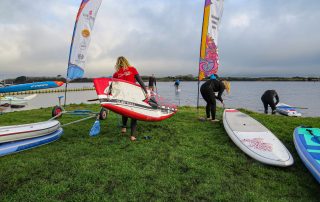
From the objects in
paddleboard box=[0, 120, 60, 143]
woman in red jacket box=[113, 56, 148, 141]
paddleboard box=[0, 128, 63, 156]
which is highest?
woman in red jacket box=[113, 56, 148, 141]

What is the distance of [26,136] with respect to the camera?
5234mm

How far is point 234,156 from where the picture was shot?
4840 mm

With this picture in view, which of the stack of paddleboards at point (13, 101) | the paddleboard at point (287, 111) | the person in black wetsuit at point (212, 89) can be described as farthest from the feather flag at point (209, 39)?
the stack of paddleboards at point (13, 101)

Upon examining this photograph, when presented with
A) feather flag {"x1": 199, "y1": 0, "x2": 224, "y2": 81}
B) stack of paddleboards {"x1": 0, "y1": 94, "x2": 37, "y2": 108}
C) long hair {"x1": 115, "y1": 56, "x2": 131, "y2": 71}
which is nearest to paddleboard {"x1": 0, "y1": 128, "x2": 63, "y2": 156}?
long hair {"x1": 115, "y1": 56, "x2": 131, "y2": 71}

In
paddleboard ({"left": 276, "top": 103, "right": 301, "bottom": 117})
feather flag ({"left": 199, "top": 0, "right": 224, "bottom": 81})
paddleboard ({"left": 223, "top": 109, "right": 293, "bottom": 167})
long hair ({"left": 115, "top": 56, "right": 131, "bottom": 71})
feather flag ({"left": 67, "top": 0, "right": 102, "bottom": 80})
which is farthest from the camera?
paddleboard ({"left": 276, "top": 103, "right": 301, "bottom": 117})

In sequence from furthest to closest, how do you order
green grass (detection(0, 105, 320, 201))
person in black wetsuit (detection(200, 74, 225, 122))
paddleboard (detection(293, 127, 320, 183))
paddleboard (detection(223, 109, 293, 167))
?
person in black wetsuit (detection(200, 74, 225, 122)) → paddleboard (detection(223, 109, 293, 167)) → paddleboard (detection(293, 127, 320, 183)) → green grass (detection(0, 105, 320, 201))

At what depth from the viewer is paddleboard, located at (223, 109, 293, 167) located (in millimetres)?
4312

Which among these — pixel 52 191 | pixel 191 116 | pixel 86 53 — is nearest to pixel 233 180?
pixel 52 191

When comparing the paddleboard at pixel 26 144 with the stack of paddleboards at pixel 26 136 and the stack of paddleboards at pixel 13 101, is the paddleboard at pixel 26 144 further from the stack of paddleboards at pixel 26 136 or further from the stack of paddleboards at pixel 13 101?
the stack of paddleboards at pixel 13 101

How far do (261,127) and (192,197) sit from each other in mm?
3893

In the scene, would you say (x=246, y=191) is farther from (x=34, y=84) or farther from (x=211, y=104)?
(x=211, y=104)

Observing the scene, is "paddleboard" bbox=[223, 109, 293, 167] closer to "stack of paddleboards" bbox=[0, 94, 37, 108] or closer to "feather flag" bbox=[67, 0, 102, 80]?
"feather flag" bbox=[67, 0, 102, 80]

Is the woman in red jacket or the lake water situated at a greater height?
the woman in red jacket

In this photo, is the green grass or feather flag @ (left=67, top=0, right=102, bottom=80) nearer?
the green grass
